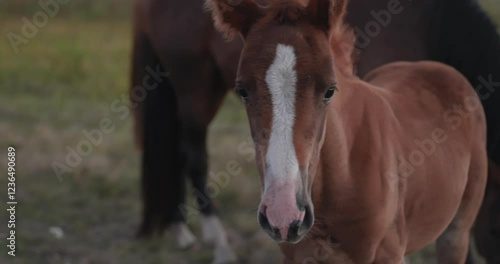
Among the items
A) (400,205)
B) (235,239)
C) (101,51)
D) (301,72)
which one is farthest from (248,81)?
(101,51)

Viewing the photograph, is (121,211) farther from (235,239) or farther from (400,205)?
(400,205)

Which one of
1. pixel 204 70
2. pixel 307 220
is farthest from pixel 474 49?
pixel 307 220

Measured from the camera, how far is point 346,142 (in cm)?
321

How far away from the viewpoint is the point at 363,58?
5203 millimetres

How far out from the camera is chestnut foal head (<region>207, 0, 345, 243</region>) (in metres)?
2.67

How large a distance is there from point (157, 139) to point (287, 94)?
3.31m

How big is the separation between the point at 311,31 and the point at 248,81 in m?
0.26

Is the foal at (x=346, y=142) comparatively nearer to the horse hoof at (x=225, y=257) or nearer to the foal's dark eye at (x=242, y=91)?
the foal's dark eye at (x=242, y=91)

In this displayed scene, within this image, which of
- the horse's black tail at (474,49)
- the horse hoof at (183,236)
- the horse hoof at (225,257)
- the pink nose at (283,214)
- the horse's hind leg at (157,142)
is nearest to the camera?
the pink nose at (283,214)

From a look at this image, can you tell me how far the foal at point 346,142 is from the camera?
2.73 metres

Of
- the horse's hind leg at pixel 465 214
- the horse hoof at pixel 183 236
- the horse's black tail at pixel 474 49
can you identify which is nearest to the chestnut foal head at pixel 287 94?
the horse's hind leg at pixel 465 214

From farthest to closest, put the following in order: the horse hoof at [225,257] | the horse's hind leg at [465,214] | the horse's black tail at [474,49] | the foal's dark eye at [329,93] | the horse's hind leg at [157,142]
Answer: the horse's hind leg at [157,142] < the horse hoof at [225,257] < the horse's black tail at [474,49] < the horse's hind leg at [465,214] < the foal's dark eye at [329,93]

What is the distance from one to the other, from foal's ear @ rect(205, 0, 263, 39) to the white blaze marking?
0.23 metres

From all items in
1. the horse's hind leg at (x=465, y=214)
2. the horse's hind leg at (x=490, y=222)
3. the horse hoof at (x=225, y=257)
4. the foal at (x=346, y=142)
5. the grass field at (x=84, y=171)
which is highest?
the foal at (x=346, y=142)
